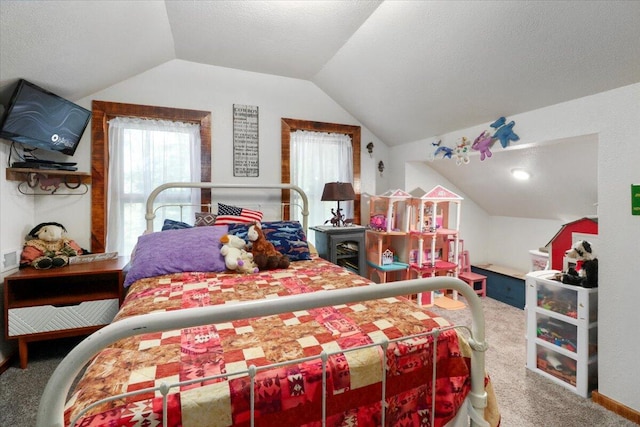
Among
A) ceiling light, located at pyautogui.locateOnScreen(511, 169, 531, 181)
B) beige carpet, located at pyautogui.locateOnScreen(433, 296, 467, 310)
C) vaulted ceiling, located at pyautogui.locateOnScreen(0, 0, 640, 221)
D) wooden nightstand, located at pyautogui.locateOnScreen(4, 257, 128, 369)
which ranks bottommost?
beige carpet, located at pyautogui.locateOnScreen(433, 296, 467, 310)

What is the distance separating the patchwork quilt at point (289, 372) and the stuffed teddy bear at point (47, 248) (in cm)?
134

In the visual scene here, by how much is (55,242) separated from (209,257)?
4.40ft

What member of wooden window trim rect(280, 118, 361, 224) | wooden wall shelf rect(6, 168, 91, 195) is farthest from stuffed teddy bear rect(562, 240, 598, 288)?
wooden wall shelf rect(6, 168, 91, 195)

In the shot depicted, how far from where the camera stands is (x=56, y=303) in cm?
220

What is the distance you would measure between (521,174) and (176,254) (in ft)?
9.91

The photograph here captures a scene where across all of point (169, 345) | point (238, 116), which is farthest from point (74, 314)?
point (238, 116)

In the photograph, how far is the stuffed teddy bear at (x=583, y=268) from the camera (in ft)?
6.24

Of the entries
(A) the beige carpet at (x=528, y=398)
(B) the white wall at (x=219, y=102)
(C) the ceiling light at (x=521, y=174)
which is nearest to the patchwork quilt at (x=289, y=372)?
(A) the beige carpet at (x=528, y=398)

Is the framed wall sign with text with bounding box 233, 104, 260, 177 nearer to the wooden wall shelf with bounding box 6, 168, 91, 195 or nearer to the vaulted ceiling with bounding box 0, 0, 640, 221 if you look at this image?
the vaulted ceiling with bounding box 0, 0, 640, 221

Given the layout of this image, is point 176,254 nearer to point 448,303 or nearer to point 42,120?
point 42,120

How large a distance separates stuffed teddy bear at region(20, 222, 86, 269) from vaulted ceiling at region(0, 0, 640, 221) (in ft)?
3.26

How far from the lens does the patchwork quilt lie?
823 millimetres

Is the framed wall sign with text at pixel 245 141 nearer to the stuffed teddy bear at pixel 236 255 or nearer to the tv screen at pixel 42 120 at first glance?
the stuffed teddy bear at pixel 236 255

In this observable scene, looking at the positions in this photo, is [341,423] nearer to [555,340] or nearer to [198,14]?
[555,340]
